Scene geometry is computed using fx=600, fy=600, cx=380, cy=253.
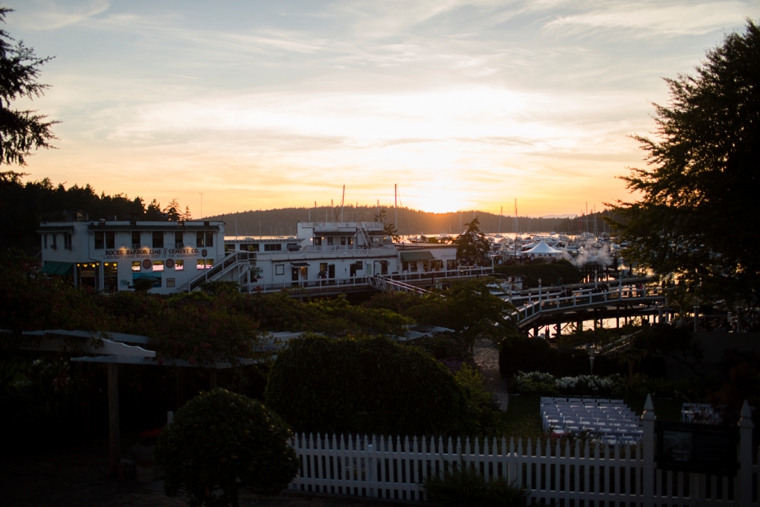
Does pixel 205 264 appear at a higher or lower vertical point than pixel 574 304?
higher

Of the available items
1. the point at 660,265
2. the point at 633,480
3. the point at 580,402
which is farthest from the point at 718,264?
the point at 633,480

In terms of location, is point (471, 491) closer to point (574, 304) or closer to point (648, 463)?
point (648, 463)

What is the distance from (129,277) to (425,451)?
44368 mm

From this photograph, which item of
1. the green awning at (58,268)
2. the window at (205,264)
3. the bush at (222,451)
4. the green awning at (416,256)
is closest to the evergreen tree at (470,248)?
the green awning at (416,256)

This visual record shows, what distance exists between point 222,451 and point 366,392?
4320mm

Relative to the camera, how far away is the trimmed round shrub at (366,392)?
11.1 meters

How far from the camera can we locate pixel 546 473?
32.2 feet

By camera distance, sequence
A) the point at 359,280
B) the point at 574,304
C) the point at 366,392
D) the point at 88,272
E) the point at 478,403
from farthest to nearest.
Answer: the point at 359,280 < the point at 88,272 < the point at 574,304 < the point at 478,403 < the point at 366,392

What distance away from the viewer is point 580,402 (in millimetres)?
17703

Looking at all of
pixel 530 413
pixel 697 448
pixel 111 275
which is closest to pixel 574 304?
pixel 530 413

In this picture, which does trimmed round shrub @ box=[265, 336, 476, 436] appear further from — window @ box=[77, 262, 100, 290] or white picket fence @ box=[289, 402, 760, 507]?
window @ box=[77, 262, 100, 290]

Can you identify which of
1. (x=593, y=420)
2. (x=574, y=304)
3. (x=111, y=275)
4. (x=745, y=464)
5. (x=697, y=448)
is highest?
(x=111, y=275)

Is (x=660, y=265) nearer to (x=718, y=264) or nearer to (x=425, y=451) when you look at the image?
(x=718, y=264)

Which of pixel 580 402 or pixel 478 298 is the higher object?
pixel 478 298
